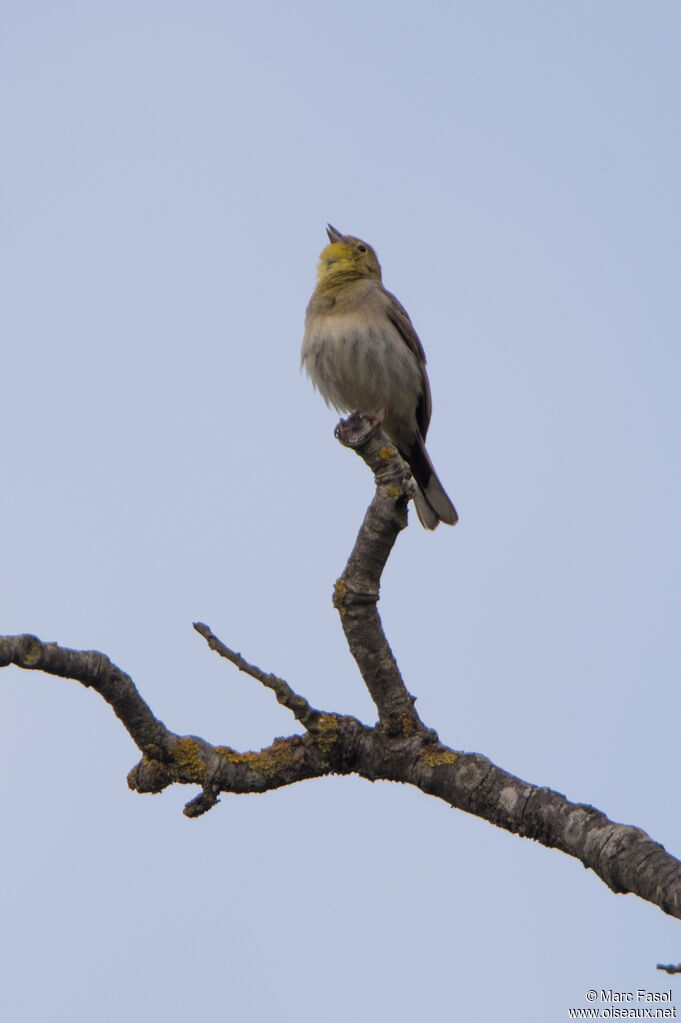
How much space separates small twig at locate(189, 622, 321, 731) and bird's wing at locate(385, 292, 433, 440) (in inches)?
186

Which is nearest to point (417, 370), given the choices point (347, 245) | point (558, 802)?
point (347, 245)

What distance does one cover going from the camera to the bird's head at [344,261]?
30.6 ft

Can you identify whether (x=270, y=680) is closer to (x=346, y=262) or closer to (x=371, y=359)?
(x=371, y=359)

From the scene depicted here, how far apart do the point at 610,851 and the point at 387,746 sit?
1292 mm

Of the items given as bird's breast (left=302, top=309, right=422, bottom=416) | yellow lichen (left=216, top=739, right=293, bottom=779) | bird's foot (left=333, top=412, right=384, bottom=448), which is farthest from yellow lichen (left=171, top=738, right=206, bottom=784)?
bird's breast (left=302, top=309, right=422, bottom=416)

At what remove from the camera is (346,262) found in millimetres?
9508

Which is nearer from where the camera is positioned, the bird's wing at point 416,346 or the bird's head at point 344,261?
the bird's wing at point 416,346

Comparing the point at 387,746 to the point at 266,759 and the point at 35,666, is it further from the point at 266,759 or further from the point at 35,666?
the point at 35,666

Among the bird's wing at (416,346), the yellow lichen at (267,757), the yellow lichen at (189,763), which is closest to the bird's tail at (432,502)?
the bird's wing at (416,346)

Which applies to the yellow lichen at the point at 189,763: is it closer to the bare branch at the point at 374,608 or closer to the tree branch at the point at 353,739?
the tree branch at the point at 353,739

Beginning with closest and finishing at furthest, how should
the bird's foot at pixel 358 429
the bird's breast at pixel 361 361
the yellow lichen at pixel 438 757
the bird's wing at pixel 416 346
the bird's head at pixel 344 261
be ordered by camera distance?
the yellow lichen at pixel 438 757
the bird's foot at pixel 358 429
the bird's breast at pixel 361 361
the bird's wing at pixel 416 346
the bird's head at pixel 344 261

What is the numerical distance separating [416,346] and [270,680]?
16.1 feet

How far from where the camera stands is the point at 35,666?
4352 millimetres

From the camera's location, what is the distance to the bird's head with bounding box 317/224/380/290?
934 cm
